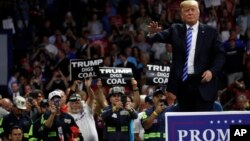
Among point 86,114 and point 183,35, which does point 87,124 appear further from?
point 183,35

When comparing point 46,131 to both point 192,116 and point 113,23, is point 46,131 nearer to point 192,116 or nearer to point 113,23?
A: point 192,116

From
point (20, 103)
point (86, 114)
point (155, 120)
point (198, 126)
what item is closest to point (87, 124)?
point (86, 114)

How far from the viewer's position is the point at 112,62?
2017 centimetres

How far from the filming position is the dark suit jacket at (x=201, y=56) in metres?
9.55

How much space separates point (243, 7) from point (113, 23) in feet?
10.5

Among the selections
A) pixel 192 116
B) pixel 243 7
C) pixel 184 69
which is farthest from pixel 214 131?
pixel 243 7

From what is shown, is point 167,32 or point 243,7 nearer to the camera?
point 167,32

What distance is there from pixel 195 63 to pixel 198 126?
2001 millimetres

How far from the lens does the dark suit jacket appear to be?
955cm

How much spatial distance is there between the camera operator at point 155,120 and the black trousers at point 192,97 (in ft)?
13.6

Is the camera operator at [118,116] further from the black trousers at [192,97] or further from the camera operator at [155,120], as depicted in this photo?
the black trousers at [192,97]

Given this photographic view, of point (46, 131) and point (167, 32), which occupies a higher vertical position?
point (167, 32)

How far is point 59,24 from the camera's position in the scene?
2347 centimetres

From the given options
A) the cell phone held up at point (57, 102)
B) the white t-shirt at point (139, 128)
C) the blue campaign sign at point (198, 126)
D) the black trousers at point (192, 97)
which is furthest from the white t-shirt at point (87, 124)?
the blue campaign sign at point (198, 126)
